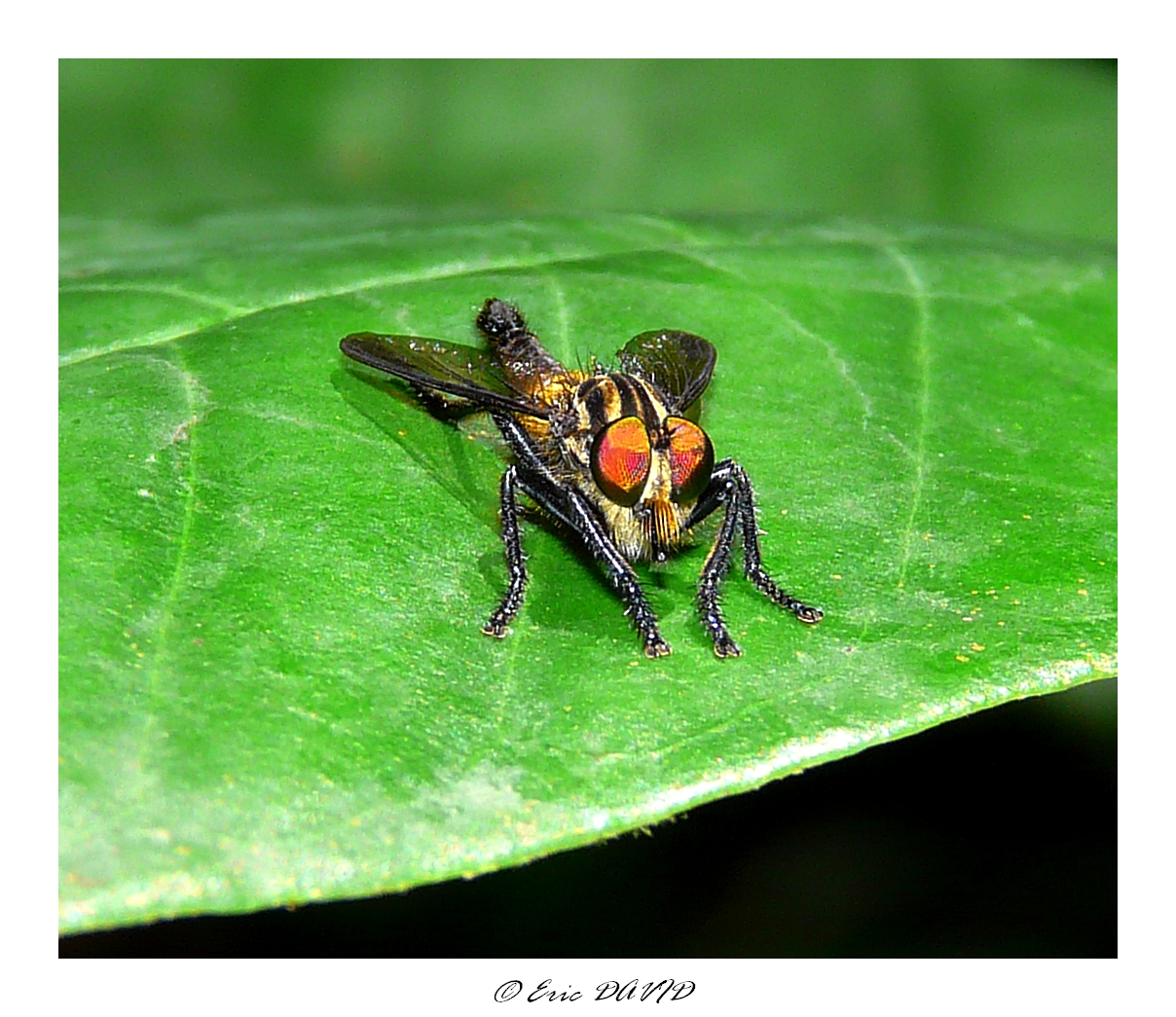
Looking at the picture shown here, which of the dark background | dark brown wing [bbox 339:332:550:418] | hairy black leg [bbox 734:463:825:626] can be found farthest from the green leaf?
→ the dark background

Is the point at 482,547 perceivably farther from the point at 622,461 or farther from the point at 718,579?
the point at 718,579

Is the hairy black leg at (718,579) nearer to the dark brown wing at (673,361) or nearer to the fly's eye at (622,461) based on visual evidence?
the fly's eye at (622,461)

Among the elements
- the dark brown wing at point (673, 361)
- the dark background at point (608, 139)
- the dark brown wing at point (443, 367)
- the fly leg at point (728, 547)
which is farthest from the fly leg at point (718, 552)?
the dark background at point (608, 139)

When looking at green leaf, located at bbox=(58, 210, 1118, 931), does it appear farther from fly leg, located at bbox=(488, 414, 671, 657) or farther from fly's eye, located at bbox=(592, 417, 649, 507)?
fly's eye, located at bbox=(592, 417, 649, 507)

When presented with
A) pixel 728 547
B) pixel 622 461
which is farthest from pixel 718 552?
pixel 622 461

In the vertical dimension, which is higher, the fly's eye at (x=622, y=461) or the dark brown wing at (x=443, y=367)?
the dark brown wing at (x=443, y=367)

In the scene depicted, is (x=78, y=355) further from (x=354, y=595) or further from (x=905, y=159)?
(x=905, y=159)
